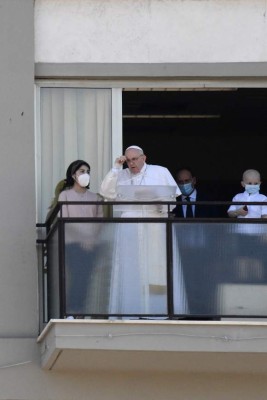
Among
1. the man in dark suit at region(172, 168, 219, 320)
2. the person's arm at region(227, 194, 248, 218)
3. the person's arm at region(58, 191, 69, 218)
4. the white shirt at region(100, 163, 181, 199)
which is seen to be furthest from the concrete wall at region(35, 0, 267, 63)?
the man in dark suit at region(172, 168, 219, 320)

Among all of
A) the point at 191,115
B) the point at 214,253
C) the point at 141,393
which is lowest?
the point at 141,393

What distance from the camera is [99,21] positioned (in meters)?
17.0

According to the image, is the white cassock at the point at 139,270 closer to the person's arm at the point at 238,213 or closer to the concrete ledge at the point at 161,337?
the concrete ledge at the point at 161,337

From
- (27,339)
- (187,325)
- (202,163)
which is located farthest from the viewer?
(202,163)

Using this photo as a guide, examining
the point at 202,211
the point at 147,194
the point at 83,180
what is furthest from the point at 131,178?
the point at 202,211

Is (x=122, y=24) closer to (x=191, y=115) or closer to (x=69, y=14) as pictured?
(x=69, y=14)

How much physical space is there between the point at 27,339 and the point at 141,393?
1.30 metres

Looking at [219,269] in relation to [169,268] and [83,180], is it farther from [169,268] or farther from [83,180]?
[83,180]

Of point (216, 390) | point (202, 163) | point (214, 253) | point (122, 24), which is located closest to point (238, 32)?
point (122, 24)

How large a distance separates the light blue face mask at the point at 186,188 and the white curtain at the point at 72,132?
0.84m

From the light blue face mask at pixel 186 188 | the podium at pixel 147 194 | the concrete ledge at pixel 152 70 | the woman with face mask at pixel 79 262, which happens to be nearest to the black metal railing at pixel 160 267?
the woman with face mask at pixel 79 262

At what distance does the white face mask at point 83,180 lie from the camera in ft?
53.0

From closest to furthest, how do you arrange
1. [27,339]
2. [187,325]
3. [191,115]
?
[187,325]
[27,339]
[191,115]

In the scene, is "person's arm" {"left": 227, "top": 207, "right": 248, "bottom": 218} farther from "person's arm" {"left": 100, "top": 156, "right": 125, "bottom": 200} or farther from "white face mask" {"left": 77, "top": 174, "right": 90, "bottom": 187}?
"white face mask" {"left": 77, "top": 174, "right": 90, "bottom": 187}
